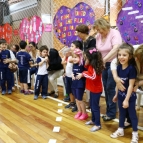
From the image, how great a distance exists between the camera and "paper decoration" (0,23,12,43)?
18.0 ft

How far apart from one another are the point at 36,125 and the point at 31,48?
6.58 ft

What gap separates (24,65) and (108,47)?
205 centimetres

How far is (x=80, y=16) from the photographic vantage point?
11.7 ft

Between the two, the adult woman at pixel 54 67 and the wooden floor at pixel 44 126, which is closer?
the wooden floor at pixel 44 126

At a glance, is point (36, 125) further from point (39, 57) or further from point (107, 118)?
point (39, 57)

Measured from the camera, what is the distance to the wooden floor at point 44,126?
2125 millimetres

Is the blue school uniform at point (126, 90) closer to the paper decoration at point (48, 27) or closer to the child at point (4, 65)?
the child at point (4, 65)

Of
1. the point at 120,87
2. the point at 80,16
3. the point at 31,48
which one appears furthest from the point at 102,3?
the point at 120,87

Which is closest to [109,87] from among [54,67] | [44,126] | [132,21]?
[44,126]

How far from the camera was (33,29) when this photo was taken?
4500 mm

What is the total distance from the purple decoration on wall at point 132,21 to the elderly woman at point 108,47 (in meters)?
0.55

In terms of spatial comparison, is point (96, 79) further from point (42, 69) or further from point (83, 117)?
point (42, 69)

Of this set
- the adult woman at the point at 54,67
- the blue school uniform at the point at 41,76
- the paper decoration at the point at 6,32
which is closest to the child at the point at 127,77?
the adult woman at the point at 54,67

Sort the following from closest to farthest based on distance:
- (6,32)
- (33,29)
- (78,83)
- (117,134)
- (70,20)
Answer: (117,134) → (78,83) → (70,20) → (33,29) → (6,32)
